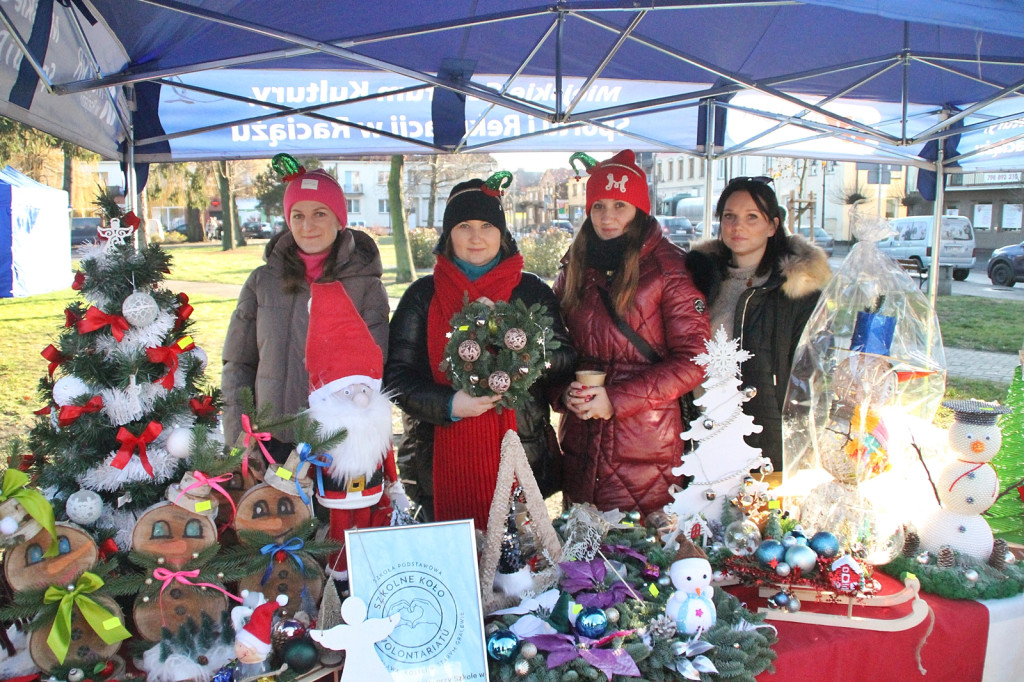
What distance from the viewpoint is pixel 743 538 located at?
6.49 ft

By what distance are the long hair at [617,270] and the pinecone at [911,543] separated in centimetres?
109

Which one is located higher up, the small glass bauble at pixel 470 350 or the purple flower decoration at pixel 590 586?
the small glass bauble at pixel 470 350

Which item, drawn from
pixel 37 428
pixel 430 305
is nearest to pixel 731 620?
pixel 430 305

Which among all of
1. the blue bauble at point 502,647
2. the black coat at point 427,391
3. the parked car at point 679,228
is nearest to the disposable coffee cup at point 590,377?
the black coat at point 427,391

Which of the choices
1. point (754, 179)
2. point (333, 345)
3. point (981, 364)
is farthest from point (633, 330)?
point (981, 364)

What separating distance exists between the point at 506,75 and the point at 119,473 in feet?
10.1

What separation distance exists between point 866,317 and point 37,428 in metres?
2.20

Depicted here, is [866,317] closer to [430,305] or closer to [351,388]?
[430,305]

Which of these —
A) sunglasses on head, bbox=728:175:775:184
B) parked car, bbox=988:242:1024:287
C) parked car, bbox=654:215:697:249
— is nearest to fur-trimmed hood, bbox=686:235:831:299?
sunglasses on head, bbox=728:175:775:184

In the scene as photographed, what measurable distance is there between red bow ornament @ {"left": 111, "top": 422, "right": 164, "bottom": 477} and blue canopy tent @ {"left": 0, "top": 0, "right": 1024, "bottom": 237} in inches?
50.5

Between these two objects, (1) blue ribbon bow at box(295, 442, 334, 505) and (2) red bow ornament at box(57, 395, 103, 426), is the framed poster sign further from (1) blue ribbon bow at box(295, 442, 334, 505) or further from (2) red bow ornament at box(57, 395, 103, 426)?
(2) red bow ornament at box(57, 395, 103, 426)

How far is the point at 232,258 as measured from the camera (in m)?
20.3

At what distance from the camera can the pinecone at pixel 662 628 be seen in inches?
62.2

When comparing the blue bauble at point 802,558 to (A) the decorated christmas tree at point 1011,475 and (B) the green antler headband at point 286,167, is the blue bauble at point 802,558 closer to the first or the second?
(A) the decorated christmas tree at point 1011,475
